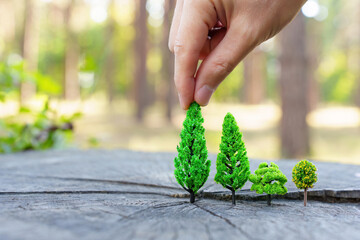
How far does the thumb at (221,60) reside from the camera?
1408 millimetres

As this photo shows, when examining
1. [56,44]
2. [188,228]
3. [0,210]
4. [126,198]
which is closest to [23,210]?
[0,210]

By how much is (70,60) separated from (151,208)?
21.2 m

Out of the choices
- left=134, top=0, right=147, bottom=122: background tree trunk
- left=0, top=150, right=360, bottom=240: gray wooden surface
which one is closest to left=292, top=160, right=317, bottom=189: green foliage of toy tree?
left=0, top=150, right=360, bottom=240: gray wooden surface

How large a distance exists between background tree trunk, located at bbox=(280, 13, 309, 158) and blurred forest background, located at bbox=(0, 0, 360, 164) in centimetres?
2

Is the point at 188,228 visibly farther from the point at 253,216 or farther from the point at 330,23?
the point at 330,23

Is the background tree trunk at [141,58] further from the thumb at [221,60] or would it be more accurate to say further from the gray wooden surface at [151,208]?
the thumb at [221,60]

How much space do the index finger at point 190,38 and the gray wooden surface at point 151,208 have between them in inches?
20.3

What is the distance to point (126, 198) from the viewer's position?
1.48 m

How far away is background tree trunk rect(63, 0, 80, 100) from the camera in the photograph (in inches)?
783

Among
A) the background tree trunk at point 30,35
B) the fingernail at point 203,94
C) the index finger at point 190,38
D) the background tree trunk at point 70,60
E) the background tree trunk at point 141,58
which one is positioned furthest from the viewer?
the background tree trunk at point 70,60

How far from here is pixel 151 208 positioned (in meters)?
1.32

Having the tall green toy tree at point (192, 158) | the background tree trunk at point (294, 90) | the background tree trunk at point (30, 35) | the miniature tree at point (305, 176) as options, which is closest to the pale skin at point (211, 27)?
the tall green toy tree at point (192, 158)

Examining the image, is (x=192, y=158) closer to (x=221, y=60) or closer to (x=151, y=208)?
(x=151, y=208)

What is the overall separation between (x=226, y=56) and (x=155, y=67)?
2904 cm
